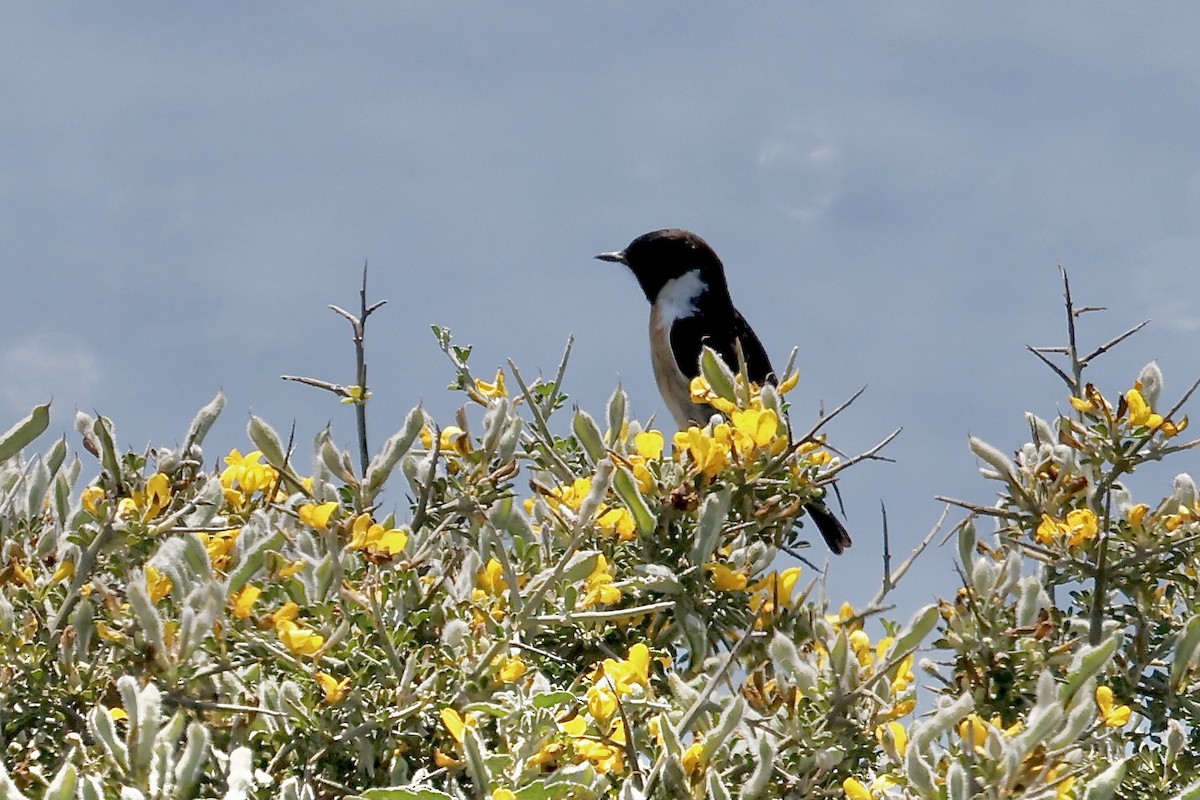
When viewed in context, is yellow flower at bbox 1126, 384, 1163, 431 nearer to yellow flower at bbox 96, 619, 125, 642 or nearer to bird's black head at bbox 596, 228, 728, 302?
yellow flower at bbox 96, 619, 125, 642

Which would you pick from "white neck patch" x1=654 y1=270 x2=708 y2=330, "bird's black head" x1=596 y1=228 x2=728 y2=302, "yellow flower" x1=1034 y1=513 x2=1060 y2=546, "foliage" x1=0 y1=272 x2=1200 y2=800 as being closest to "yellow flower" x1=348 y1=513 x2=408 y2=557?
"foliage" x1=0 y1=272 x2=1200 y2=800

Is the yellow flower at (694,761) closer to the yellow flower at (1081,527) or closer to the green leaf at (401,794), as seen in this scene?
the green leaf at (401,794)

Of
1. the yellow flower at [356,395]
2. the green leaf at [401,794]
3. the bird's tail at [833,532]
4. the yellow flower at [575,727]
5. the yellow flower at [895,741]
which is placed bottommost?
the green leaf at [401,794]

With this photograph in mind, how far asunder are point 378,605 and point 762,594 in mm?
945

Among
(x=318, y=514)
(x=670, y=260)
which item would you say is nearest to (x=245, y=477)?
(x=318, y=514)

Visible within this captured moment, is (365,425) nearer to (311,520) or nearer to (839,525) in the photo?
(311,520)

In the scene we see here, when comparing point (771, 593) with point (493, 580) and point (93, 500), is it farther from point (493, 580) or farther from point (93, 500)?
point (93, 500)

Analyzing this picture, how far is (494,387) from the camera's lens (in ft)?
12.3

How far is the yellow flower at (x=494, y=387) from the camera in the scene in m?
3.72

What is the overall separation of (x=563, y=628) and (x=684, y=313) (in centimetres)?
543

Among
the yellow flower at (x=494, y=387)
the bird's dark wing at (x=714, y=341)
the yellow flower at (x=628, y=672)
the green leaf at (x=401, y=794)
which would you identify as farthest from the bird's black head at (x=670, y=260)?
the green leaf at (x=401, y=794)

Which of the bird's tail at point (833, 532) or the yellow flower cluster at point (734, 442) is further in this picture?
the bird's tail at point (833, 532)

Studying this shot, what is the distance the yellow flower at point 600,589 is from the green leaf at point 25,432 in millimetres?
1042

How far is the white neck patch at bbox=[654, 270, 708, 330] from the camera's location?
27.1 feet
